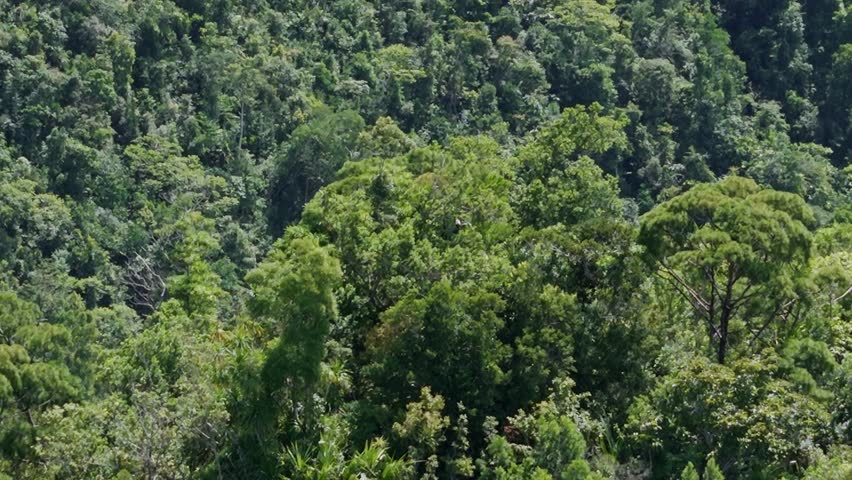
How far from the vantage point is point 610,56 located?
54.7 meters

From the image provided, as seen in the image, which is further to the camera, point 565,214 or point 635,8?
point 635,8

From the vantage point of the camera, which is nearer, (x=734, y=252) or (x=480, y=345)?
(x=734, y=252)

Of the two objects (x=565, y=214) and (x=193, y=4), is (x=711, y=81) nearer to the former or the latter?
(x=193, y=4)

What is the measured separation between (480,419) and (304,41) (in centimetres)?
3924

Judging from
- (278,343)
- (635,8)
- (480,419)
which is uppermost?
(278,343)

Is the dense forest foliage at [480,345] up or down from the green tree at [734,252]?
down

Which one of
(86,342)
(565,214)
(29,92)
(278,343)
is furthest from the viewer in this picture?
(29,92)

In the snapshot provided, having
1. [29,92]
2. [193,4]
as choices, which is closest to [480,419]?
[29,92]

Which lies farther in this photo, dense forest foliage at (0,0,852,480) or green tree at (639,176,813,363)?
green tree at (639,176,813,363)

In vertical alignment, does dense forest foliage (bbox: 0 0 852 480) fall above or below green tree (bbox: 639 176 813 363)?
below

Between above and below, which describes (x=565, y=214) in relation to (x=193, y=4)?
above

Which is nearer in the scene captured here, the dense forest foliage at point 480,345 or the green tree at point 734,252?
the dense forest foliage at point 480,345

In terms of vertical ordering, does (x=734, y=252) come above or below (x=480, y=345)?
above

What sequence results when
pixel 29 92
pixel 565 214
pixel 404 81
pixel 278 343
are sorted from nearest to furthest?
pixel 278 343 < pixel 565 214 < pixel 29 92 < pixel 404 81
